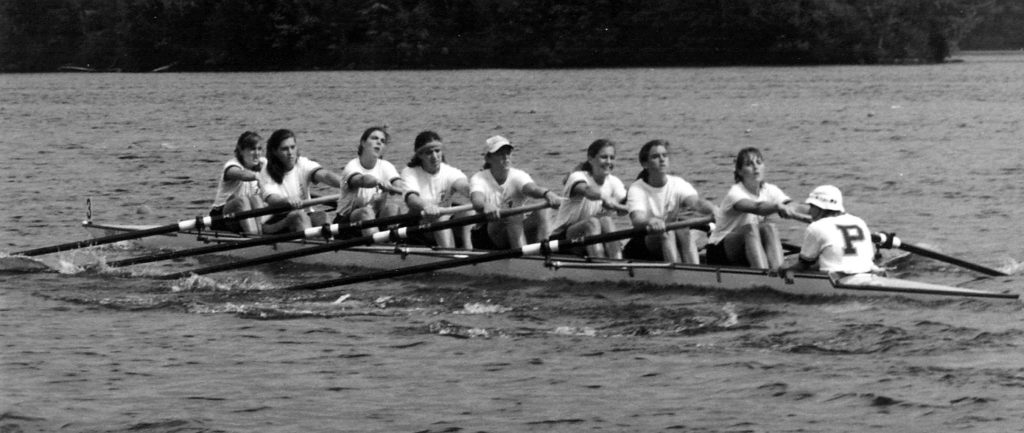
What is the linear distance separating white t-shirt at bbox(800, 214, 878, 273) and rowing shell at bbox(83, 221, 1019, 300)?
3.9 inches

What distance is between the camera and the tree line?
78438 millimetres

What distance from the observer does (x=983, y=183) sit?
26562mm

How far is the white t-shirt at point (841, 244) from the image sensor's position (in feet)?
43.7

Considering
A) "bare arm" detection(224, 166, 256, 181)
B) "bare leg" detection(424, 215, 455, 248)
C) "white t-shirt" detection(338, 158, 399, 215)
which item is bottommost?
"bare leg" detection(424, 215, 455, 248)

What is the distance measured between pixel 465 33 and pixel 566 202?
70873mm

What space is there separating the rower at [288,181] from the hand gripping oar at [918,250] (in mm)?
5779

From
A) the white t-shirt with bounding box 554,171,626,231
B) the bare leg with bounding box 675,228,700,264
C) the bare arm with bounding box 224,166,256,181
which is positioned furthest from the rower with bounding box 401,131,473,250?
the bare leg with bounding box 675,228,700,264

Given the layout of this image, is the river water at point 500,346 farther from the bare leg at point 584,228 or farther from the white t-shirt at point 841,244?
the bare leg at point 584,228

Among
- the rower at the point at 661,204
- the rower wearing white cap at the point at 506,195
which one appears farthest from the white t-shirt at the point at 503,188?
the rower at the point at 661,204

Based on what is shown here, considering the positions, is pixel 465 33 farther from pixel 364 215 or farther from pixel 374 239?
pixel 374 239

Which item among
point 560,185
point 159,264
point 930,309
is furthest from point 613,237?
point 560,185

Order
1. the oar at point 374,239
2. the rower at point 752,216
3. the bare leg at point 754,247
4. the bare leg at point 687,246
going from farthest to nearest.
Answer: the oar at point 374,239 → the bare leg at point 687,246 → the bare leg at point 754,247 → the rower at point 752,216

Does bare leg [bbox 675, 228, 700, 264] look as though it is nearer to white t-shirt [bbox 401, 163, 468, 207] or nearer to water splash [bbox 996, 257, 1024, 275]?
white t-shirt [bbox 401, 163, 468, 207]

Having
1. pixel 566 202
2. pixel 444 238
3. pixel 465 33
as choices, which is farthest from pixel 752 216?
pixel 465 33
